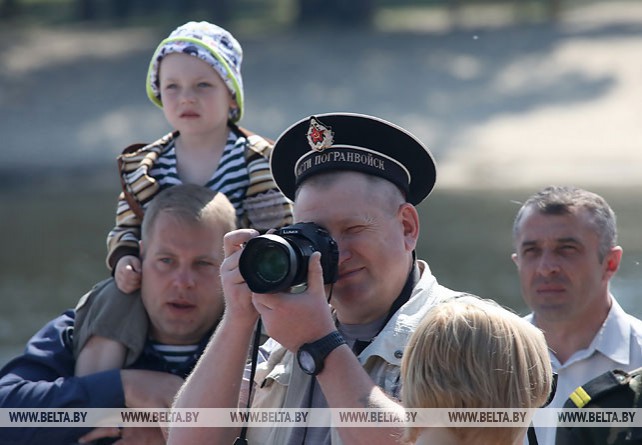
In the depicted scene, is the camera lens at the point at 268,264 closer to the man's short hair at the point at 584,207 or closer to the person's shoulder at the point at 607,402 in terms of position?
the person's shoulder at the point at 607,402

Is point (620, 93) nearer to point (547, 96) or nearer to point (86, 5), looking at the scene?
point (547, 96)

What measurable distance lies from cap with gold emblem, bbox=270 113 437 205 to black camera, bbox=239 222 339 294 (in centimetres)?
27

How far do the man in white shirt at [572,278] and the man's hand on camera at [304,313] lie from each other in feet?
3.70

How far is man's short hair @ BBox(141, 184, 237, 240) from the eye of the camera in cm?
344

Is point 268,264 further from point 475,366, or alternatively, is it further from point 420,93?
point 420,93

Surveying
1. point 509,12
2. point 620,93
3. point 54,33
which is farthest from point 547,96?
point 54,33

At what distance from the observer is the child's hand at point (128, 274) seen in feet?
11.6

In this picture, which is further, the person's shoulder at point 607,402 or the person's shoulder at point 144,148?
the person's shoulder at point 144,148

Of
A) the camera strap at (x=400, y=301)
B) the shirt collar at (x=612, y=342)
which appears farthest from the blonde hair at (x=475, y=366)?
the shirt collar at (x=612, y=342)

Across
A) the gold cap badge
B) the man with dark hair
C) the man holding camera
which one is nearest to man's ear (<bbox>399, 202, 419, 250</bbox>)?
the man holding camera

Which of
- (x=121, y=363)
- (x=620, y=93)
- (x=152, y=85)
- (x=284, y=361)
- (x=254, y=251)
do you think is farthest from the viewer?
(x=620, y=93)

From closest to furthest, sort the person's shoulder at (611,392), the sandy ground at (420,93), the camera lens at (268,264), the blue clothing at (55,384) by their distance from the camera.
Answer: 1. the camera lens at (268,264)
2. the person's shoulder at (611,392)
3. the blue clothing at (55,384)
4. the sandy ground at (420,93)

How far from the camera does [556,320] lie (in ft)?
12.0

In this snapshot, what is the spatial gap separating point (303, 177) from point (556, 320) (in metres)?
1.08
